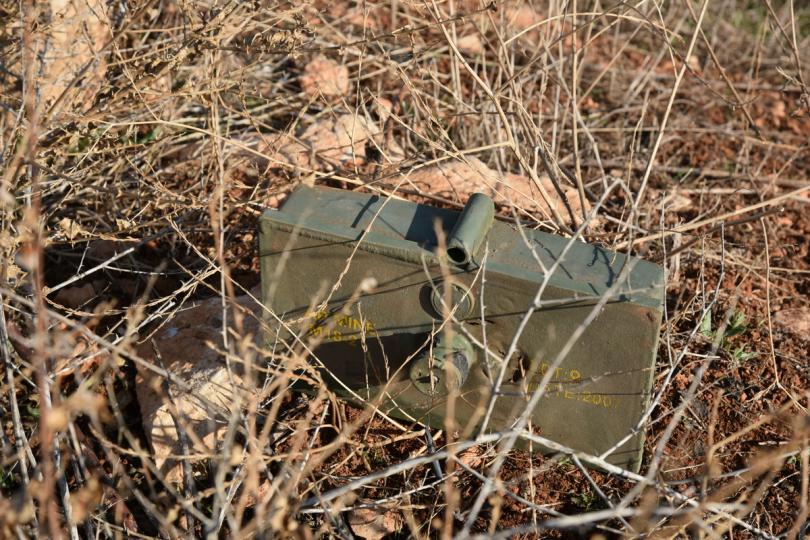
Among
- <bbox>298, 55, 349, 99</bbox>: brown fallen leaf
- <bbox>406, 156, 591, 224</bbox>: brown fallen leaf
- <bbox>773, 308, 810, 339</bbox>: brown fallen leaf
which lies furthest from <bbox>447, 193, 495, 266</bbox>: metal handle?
<bbox>298, 55, 349, 99</bbox>: brown fallen leaf

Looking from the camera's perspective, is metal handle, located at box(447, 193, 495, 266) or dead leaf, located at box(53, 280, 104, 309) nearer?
metal handle, located at box(447, 193, 495, 266)

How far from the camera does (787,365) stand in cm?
352

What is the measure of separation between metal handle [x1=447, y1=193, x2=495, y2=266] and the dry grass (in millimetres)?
428

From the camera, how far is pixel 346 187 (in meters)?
4.19

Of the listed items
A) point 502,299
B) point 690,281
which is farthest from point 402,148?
point 502,299

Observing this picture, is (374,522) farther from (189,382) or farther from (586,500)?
(189,382)

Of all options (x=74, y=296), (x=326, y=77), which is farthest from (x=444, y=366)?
(x=326, y=77)

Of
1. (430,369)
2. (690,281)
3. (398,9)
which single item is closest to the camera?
(430,369)

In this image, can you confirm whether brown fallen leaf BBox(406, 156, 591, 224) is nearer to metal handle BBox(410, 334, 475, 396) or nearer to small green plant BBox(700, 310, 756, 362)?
small green plant BBox(700, 310, 756, 362)

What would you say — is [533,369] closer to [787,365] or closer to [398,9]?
[787,365]

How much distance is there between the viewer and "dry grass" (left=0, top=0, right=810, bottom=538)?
8.65 feet

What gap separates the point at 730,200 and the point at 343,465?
261cm

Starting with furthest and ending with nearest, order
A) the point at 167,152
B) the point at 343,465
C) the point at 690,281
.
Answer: the point at 167,152 → the point at 690,281 → the point at 343,465

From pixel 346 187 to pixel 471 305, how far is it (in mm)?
1615
